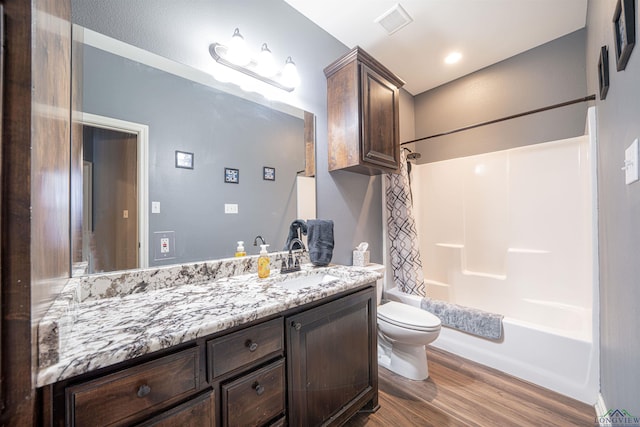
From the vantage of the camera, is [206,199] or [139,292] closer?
[139,292]

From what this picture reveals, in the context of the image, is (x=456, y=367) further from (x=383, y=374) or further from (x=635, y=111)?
(x=635, y=111)

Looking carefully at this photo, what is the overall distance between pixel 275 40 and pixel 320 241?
4.52 feet

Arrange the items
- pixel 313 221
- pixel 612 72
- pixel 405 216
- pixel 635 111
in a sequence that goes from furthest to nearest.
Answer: pixel 405 216 < pixel 313 221 < pixel 612 72 < pixel 635 111

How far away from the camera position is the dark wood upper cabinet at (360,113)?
67.1 inches

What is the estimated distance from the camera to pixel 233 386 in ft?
2.62

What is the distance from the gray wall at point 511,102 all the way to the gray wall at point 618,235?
0.84m

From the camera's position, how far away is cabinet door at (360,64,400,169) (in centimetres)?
173

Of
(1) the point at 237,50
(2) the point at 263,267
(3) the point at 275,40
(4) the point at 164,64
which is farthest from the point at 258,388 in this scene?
(3) the point at 275,40

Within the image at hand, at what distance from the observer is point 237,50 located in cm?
138

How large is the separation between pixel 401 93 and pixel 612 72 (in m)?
2.00

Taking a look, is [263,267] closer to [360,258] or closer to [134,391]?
[134,391]

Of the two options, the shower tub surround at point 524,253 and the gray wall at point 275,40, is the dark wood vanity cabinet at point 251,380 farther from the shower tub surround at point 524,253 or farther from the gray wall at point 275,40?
the shower tub surround at point 524,253

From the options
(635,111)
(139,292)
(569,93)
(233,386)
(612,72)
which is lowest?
(233,386)

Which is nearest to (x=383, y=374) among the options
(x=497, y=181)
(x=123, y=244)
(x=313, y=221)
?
(x=313, y=221)
